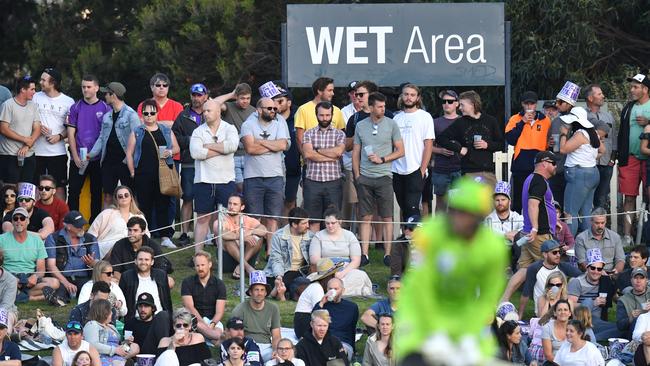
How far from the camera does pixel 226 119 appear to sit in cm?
1912

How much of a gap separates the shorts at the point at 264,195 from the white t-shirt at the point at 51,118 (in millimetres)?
2450

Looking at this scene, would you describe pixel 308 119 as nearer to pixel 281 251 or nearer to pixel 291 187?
pixel 291 187

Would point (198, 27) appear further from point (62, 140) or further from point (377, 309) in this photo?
point (377, 309)

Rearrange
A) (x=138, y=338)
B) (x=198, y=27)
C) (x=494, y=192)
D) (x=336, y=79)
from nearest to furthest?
1. (x=138, y=338)
2. (x=494, y=192)
3. (x=336, y=79)
4. (x=198, y=27)

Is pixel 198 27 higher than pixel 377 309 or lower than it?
higher

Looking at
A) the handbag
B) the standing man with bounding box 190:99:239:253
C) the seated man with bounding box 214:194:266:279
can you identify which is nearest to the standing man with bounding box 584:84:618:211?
the seated man with bounding box 214:194:266:279

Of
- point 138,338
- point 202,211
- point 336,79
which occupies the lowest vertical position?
point 138,338

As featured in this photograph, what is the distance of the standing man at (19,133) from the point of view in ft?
60.6

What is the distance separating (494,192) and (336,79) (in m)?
3.24

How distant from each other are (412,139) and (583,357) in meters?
3.80

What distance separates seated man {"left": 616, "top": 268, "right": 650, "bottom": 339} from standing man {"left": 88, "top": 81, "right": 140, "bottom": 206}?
5.97m

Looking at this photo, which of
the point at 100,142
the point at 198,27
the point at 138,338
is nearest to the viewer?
the point at 138,338

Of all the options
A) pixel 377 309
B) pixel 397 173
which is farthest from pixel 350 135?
pixel 377 309

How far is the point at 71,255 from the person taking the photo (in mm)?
17172
